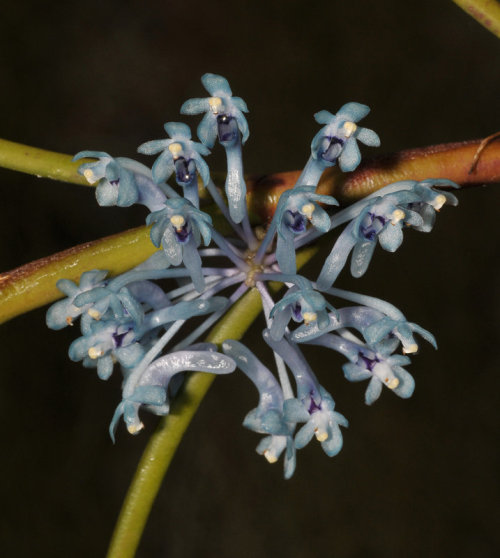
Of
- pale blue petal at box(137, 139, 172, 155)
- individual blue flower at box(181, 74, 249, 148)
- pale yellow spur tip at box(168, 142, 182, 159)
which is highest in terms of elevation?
individual blue flower at box(181, 74, 249, 148)

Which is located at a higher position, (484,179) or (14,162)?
(14,162)

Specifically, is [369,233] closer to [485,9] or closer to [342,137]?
[342,137]

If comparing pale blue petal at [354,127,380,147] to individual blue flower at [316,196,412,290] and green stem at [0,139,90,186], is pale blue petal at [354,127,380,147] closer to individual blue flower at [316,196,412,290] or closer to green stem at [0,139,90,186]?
individual blue flower at [316,196,412,290]

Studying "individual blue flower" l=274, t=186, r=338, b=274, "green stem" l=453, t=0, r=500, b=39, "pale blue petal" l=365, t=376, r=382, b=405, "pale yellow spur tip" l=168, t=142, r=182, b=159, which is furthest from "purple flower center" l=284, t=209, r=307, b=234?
"green stem" l=453, t=0, r=500, b=39

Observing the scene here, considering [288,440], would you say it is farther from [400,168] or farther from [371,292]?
[371,292]

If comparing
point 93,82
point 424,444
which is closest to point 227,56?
point 93,82

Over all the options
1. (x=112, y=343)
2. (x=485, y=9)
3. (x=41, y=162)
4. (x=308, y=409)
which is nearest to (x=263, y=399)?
(x=308, y=409)
